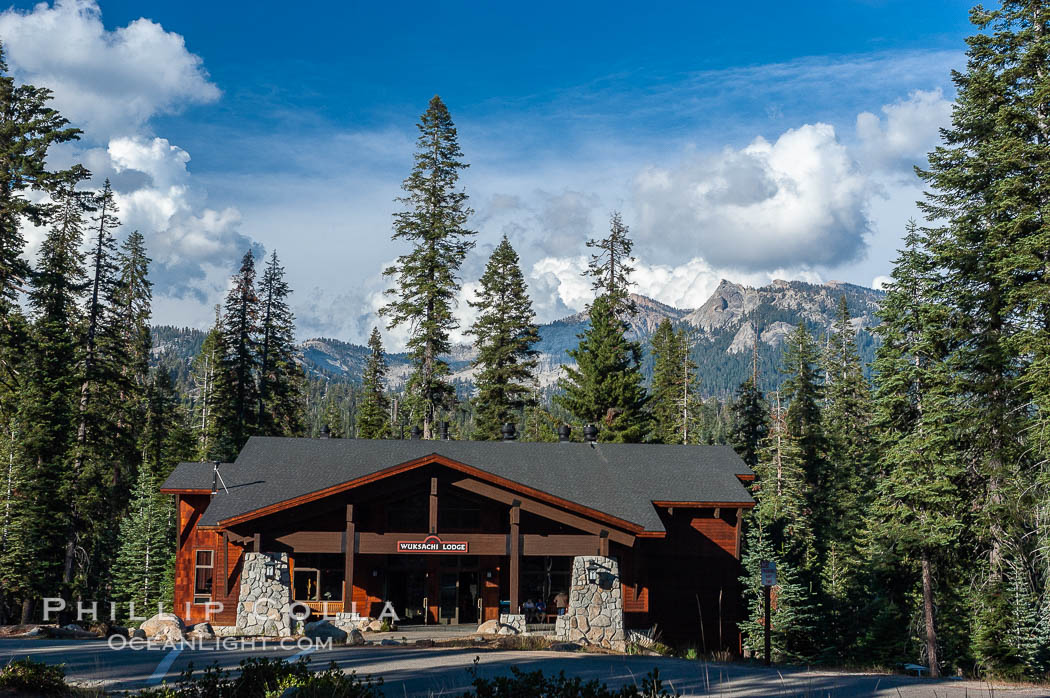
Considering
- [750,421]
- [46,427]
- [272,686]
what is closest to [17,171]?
[46,427]

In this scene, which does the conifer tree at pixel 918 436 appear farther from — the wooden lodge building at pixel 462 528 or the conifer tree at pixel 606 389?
the conifer tree at pixel 606 389

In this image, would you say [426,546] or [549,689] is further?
[426,546]

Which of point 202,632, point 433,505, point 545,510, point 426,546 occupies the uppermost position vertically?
point 433,505

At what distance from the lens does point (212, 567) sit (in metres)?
26.5

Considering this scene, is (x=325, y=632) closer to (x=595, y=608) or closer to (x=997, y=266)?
(x=595, y=608)

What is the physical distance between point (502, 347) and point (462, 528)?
2365 centimetres

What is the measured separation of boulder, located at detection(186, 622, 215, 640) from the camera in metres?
20.5

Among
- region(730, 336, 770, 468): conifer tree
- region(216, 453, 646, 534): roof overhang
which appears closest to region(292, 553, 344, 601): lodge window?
region(216, 453, 646, 534): roof overhang

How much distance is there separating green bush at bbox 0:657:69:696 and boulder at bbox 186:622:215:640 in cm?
887

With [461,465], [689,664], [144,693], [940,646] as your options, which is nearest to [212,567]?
[461,465]

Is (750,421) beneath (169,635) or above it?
above

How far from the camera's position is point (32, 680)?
37.3 feet

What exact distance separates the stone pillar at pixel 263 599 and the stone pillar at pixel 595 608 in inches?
291

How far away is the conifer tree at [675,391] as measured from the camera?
54.8 meters
